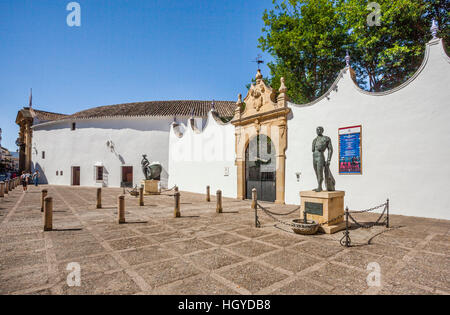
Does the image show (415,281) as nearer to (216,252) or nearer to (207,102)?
(216,252)

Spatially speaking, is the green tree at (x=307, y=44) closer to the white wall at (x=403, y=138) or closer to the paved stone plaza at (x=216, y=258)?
the white wall at (x=403, y=138)

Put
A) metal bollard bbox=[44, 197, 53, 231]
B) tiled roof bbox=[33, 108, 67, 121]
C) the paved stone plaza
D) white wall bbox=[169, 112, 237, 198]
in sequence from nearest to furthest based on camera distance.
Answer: the paved stone plaza, metal bollard bbox=[44, 197, 53, 231], white wall bbox=[169, 112, 237, 198], tiled roof bbox=[33, 108, 67, 121]

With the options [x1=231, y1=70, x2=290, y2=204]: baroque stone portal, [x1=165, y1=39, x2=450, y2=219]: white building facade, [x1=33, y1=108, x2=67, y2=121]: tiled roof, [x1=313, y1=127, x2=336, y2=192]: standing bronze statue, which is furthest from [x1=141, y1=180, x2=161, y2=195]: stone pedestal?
[x1=33, y1=108, x2=67, y2=121]: tiled roof

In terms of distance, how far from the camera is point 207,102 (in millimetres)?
31281

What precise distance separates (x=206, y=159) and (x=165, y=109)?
1227 centimetres

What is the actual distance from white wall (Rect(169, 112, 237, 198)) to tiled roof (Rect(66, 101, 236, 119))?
211 inches

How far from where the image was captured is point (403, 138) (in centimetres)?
866

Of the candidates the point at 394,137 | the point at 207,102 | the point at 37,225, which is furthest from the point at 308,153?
the point at 207,102

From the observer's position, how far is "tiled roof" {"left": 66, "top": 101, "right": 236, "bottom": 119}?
25703mm

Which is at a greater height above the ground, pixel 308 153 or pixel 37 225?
pixel 308 153

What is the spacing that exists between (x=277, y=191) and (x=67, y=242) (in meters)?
9.32

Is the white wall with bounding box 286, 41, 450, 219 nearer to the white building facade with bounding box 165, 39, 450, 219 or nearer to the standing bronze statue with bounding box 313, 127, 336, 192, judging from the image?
the white building facade with bounding box 165, 39, 450, 219
